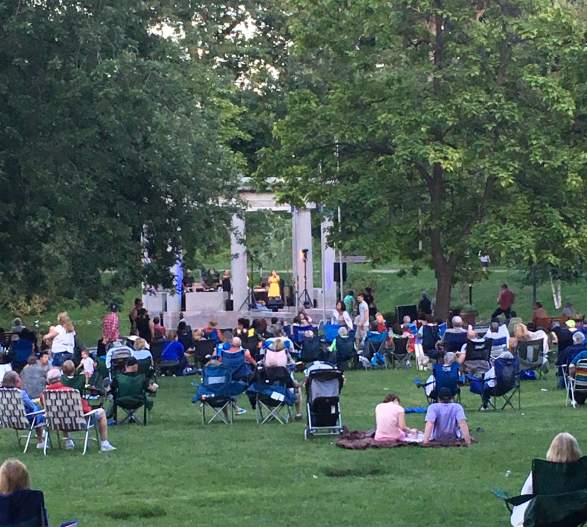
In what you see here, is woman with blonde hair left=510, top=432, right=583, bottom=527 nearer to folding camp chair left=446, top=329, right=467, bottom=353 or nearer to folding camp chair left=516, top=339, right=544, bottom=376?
folding camp chair left=516, top=339, right=544, bottom=376

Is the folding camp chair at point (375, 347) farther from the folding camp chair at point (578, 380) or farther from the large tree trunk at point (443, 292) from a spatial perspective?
the folding camp chair at point (578, 380)

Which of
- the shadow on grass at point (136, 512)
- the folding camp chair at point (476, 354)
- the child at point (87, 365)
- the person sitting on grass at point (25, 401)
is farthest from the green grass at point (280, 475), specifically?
the folding camp chair at point (476, 354)

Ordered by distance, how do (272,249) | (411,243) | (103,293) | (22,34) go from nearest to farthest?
1. (22,34)
2. (103,293)
3. (411,243)
4. (272,249)

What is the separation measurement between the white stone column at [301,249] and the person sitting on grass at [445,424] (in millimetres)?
24606

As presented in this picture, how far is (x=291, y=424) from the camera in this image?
61.0 ft

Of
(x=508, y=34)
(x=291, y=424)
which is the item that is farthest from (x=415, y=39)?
(x=291, y=424)

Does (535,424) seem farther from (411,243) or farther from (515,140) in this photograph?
(411,243)

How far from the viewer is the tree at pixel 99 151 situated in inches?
917

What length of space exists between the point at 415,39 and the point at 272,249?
32.7 meters

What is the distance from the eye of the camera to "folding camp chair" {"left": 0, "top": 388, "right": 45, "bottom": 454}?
Result: 16.2m

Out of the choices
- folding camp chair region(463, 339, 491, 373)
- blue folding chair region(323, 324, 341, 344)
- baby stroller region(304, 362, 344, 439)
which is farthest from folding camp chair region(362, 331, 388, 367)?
baby stroller region(304, 362, 344, 439)

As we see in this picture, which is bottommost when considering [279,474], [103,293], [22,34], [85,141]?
[279,474]

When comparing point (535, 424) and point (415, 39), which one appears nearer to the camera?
point (535, 424)

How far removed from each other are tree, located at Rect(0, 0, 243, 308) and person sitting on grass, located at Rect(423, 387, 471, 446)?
9563mm
